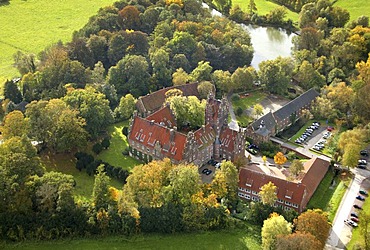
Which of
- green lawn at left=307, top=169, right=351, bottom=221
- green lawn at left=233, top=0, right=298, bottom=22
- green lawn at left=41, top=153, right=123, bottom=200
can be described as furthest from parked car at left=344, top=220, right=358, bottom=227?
green lawn at left=233, top=0, right=298, bottom=22

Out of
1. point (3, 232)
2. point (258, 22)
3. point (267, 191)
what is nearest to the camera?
point (3, 232)

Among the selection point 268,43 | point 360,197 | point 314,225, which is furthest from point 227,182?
point 268,43

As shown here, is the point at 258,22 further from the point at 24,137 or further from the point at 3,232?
the point at 3,232

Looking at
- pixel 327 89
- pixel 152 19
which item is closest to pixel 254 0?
pixel 152 19

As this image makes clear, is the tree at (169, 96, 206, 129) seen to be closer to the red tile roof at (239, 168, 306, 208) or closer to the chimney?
the chimney

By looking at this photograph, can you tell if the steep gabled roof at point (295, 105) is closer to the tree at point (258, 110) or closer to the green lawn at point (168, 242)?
the tree at point (258, 110)

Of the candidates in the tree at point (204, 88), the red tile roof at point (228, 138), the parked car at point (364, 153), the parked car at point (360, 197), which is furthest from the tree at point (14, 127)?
the parked car at point (364, 153)
